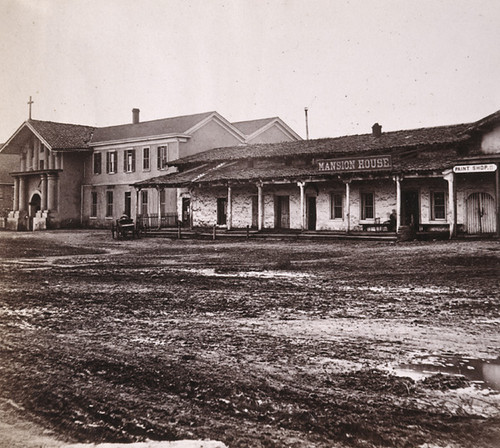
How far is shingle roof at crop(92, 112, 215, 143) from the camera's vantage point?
33803mm

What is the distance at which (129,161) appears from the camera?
1390 inches

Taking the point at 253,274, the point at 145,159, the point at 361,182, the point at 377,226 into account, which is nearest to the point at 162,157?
the point at 145,159

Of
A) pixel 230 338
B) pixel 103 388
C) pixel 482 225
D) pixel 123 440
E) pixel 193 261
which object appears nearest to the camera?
pixel 123 440

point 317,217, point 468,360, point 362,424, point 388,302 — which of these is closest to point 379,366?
point 468,360

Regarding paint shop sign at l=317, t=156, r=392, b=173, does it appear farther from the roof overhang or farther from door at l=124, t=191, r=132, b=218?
the roof overhang

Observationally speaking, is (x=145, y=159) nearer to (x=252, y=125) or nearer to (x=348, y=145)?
(x=252, y=125)

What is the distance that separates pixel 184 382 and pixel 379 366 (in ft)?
5.24

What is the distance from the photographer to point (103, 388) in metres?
3.82

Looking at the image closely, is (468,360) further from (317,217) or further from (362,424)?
(317,217)

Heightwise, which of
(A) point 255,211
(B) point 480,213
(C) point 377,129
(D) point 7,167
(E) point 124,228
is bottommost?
(E) point 124,228

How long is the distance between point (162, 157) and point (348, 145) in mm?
13025

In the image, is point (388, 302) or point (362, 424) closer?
point (362, 424)

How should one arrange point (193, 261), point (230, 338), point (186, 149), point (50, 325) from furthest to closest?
1. point (186, 149)
2. point (193, 261)
3. point (50, 325)
4. point (230, 338)

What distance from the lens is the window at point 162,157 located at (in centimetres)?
3344
